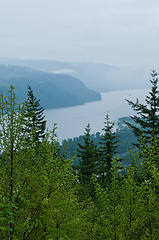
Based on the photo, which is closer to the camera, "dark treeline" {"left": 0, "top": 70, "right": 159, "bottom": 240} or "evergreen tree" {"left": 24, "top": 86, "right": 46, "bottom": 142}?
"dark treeline" {"left": 0, "top": 70, "right": 159, "bottom": 240}

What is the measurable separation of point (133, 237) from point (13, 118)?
7009 millimetres

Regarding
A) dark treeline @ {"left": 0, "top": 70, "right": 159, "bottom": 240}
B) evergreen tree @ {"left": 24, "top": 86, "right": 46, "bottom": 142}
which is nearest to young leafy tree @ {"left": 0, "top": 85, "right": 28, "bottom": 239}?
dark treeline @ {"left": 0, "top": 70, "right": 159, "bottom": 240}

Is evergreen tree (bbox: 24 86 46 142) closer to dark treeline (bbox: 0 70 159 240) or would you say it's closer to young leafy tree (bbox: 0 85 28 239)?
dark treeline (bbox: 0 70 159 240)

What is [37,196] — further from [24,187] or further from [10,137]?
[10,137]

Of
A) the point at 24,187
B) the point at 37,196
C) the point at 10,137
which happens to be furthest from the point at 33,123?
the point at 37,196

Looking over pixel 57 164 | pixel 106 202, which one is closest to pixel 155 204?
pixel 106 202

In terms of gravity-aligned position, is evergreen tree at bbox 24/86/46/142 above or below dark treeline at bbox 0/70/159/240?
above

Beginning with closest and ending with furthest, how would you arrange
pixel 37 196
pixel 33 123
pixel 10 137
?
1. pixel 10 137
2. pixel 37 196
3. pixel 33 123

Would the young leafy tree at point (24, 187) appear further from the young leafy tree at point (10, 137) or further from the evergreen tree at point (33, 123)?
the evergreen tree at point (33, 123)

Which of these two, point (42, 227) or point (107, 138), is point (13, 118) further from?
point (107, 138)

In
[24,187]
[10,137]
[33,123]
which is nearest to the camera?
[10,137]

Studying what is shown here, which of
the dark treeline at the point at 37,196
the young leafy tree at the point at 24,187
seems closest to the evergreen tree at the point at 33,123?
the dark treeline at the point at 37,196

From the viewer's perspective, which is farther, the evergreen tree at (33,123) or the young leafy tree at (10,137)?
the evergreen tree at (33,123)

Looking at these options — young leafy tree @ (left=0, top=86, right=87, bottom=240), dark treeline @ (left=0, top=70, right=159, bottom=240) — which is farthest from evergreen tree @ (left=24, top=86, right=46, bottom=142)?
young leafy tree @ (left=0, top=86, right=87, bottom=240)
